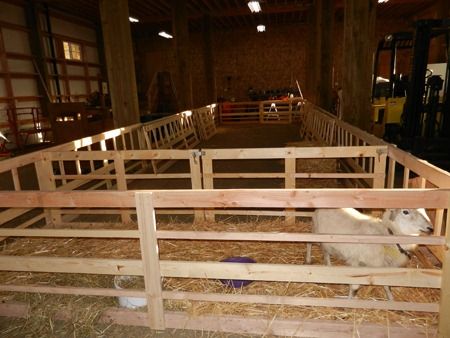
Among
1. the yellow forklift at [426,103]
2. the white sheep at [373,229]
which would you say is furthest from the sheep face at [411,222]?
the yellow forklift at [426,103]

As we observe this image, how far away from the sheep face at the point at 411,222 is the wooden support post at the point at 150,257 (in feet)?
6.15

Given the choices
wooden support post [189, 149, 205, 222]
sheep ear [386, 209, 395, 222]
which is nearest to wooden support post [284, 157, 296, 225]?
wooden support post [189, 149, 205, 222]

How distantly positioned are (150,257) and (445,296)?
2087 millimetres

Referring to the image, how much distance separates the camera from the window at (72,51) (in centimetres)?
1867

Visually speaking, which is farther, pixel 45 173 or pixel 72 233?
pixel 45 173

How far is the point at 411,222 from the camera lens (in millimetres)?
2635

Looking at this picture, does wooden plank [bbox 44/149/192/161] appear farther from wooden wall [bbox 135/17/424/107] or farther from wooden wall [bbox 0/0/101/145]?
wooden wall [bbox 135/17/424/107]

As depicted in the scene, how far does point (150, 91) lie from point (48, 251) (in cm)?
1158

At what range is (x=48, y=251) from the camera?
4273 millimetres

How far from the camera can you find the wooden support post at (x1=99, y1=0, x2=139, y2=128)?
7.06 m

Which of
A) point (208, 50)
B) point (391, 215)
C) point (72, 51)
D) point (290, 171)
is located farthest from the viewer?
point (72, 51)

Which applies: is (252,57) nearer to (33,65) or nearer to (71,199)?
(33,65)

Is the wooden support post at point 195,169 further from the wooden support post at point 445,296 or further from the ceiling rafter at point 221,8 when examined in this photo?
the ceiling rafter at point 221,8

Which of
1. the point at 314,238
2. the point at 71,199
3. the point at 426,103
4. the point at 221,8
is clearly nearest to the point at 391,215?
the point at 314,238
